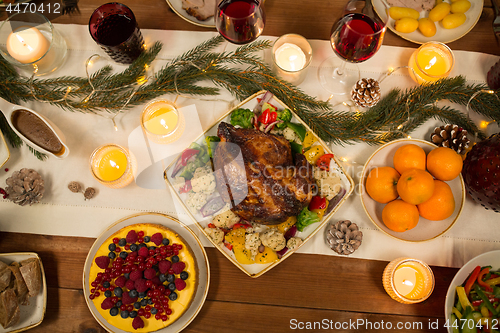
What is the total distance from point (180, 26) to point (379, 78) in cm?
107

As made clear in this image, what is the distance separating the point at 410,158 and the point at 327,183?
0.36 m

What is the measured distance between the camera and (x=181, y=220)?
1.49 m

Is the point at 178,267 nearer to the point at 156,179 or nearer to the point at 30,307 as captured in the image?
the point at 156,179

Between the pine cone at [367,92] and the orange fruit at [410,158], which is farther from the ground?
the pine cone at [367,92]

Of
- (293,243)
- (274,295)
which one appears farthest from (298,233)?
(274,295)

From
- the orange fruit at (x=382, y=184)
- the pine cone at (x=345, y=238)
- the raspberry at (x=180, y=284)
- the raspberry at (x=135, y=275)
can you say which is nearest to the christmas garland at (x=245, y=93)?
the orange fruit at (x=382, y=184)

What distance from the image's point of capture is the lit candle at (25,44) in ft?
4.71

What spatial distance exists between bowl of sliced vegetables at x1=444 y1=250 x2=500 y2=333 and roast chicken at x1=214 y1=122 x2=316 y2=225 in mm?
735

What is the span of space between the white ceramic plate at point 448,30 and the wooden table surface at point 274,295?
1.13 meters

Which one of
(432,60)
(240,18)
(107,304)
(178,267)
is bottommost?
(107,304)

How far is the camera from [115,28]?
1.41 m

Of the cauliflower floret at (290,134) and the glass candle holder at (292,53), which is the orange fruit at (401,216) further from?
the glass candle holder at (292,53)

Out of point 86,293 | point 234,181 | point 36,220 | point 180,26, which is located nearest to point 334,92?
point 234,181

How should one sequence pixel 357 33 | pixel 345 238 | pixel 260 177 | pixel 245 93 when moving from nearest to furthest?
pixel 357 33
pixel 260 177
pixel 345 238
pixel 245 93
